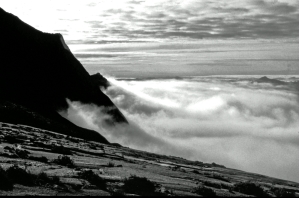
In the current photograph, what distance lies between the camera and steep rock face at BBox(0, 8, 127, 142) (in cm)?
7069

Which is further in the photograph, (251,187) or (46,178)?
(251,187)

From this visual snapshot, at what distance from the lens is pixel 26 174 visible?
13.0 metres

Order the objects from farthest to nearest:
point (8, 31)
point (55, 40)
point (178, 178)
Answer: point (55, 40) → point (8, 31) → point (178, 178)

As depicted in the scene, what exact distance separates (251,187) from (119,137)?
96.2 metres

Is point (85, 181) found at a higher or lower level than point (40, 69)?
lower

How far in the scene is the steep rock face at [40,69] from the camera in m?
70.7

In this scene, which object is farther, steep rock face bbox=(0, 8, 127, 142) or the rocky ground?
steep rock face bbox=(0, 8, 127, 142)

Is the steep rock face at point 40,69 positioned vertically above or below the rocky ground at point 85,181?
above

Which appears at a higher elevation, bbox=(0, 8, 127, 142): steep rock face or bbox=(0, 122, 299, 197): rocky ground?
bbox=(0, 8, 127, 142): steep rock face

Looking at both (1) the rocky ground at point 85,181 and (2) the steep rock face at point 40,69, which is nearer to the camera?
(1) the rocky ground at point 85,181

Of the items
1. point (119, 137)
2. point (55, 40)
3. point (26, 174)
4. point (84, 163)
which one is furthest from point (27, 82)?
point (26, 174)

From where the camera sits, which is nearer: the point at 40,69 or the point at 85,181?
the point at 85,181

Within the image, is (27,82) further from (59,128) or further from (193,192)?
(193,192)

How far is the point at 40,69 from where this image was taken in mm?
82375
